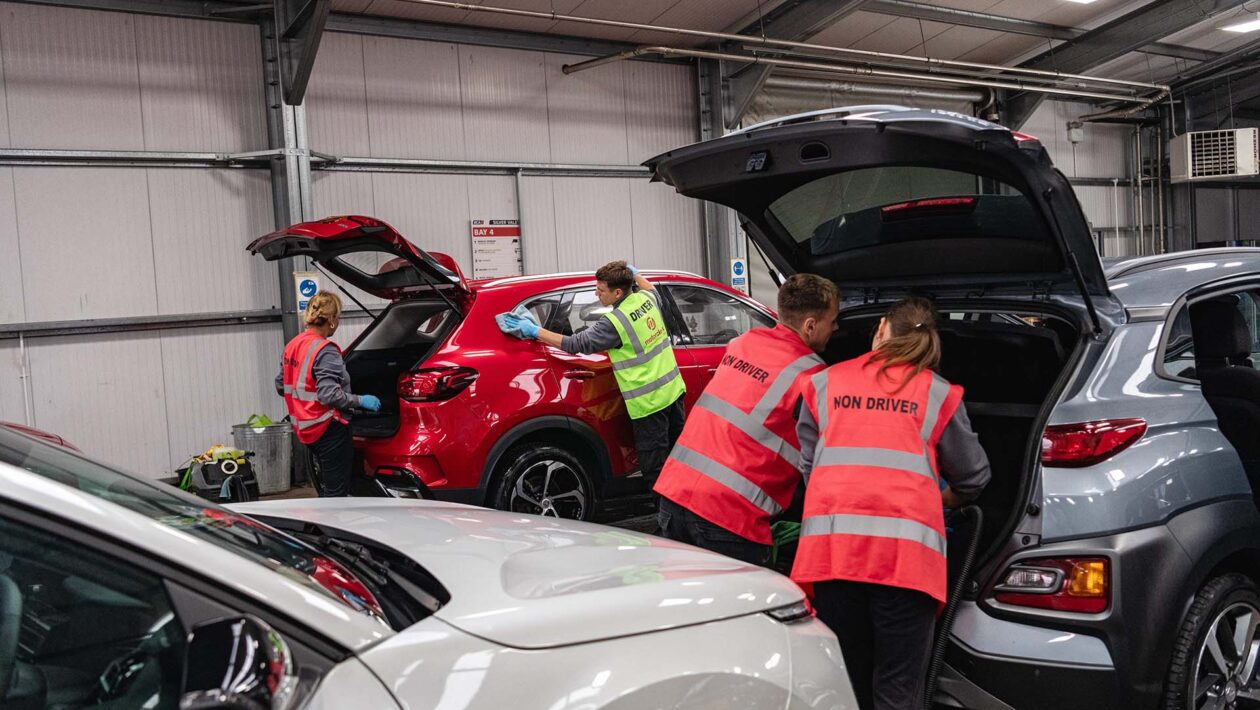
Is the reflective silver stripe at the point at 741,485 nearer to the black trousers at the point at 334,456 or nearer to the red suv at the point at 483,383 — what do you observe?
the red suv at the point at 483,383

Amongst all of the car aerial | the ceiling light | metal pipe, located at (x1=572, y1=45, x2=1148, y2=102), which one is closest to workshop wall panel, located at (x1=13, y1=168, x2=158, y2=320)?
metal pipe, located at (x1=572, y1=45, x2=1148, y2=102)

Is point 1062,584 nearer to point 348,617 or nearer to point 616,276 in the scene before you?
point 348,617

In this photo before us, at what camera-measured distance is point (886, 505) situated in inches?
102

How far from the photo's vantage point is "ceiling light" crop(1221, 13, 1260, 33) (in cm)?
1416

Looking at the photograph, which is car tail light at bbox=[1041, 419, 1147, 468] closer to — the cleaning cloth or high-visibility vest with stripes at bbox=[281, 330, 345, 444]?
the cleaning cloth

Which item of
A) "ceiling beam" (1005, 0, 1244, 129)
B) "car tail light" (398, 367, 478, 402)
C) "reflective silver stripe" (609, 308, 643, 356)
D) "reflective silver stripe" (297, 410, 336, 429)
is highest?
"ceiling beam" (1005, 0, 1244, 129)

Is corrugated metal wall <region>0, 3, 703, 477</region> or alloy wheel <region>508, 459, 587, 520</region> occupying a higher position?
corrugated metal wall <region>0, 3, 703, 477</region>

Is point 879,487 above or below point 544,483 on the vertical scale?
above

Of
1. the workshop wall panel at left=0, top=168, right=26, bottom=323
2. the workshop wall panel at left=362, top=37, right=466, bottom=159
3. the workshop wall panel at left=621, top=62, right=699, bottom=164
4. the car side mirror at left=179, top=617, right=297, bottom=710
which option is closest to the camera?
the car side mirror at left=179, top=617, right=297, bottom=710

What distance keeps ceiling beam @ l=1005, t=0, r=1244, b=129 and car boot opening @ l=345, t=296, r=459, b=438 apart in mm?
11882

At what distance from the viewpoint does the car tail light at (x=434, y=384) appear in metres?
5.23

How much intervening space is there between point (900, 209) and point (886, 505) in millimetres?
1273

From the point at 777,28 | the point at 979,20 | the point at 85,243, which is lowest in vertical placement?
the point at 85,243

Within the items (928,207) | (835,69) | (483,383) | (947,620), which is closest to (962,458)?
(947,620)
